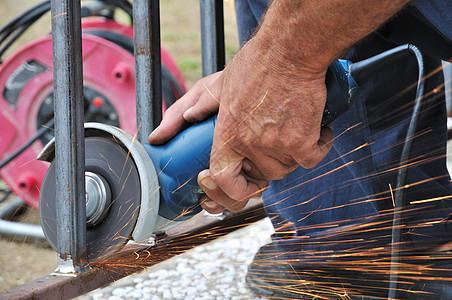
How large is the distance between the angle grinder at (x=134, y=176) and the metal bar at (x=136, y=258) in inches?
2.2

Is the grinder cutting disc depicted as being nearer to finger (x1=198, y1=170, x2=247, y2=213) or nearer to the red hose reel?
finger (x1=198, y1=170, x2=247, y2=213)

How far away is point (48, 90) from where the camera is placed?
83.6 inches

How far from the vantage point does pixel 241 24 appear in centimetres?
148

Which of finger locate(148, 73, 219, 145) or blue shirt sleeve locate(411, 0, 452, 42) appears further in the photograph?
finger locate(148, 73, 219, 145)

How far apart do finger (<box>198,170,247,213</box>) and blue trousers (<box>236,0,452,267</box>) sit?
0.31 meters

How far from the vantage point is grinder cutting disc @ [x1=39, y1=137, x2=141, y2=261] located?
38.8 inches

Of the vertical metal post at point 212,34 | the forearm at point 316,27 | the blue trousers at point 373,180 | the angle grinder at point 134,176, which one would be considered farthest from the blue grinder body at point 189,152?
the vertical metal post at point 212,34

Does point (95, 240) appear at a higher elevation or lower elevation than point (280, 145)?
lower

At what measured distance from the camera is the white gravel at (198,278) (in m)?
1.38

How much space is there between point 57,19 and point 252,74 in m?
0.35

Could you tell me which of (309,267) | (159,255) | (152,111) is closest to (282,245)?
(309,267)

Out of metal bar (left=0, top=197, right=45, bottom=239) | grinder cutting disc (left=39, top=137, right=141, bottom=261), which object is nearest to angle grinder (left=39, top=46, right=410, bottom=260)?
grinder cutting disc (left=39, top=137, right=141, bottom=261)

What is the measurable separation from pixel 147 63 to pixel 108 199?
0.36 meters

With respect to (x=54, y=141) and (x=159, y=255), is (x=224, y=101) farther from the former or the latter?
(x=159, y=255)
